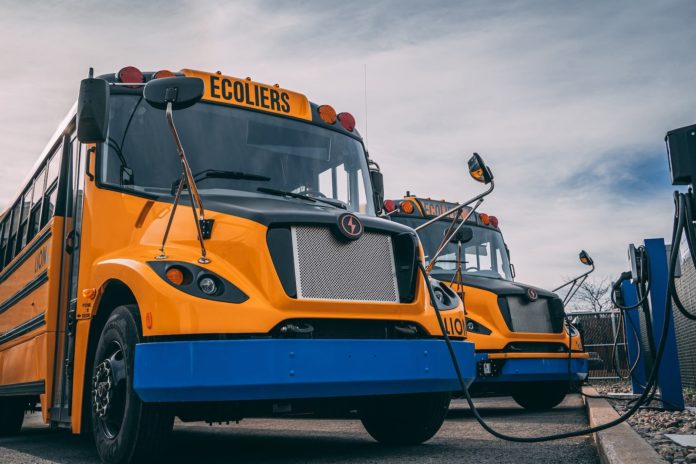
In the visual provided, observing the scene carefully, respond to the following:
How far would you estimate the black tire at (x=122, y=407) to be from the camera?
4.53 metres

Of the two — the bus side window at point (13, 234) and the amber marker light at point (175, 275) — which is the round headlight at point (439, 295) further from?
the bus side window at point (13, 234)

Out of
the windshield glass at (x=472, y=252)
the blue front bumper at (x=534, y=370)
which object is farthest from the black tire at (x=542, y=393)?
the windshield glass at (x=472, y=252)

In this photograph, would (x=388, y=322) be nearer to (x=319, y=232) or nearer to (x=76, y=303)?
(x=319, y=232)

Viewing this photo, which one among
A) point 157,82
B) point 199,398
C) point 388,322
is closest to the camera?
point 199,398

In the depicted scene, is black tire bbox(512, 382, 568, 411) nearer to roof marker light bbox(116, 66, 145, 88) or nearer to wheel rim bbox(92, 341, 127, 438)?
wheel rim bbox(92, 341, 127, 438)

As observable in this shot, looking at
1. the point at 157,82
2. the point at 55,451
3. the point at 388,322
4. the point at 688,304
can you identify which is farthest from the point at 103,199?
the point at 688,304

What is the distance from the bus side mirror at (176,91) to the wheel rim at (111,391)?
4.73 feet

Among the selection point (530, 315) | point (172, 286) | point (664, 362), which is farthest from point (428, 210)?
point (172, 286)

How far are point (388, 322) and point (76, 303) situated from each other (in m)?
2.24

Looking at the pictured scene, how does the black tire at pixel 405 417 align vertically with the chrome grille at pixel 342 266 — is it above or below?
below

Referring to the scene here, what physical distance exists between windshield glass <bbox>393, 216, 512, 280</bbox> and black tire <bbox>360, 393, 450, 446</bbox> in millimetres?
3768

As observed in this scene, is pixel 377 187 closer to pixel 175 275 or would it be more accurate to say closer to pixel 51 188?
pixel 175 275

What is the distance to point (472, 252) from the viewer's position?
34.1 feet

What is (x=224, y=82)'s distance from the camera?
5875 mm
